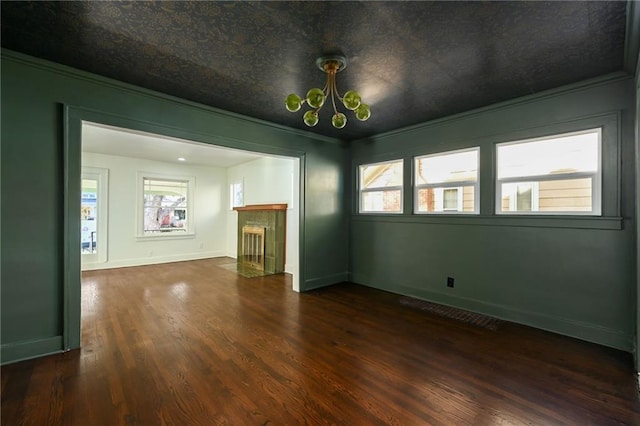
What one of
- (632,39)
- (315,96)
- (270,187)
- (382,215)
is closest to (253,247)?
(270,187)

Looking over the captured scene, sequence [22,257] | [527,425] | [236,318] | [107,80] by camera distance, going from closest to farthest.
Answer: [527,425] → [22,257] → [107,80] → [236,318]

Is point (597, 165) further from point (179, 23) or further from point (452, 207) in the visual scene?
point (179, 23)

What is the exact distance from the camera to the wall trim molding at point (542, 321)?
8.85ft

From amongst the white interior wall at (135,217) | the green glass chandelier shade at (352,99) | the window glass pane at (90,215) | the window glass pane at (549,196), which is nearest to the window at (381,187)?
the window glass pane at (549,196)

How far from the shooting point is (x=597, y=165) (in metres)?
2.85

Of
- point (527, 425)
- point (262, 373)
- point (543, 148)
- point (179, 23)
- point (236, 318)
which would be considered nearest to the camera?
point (527, 425)

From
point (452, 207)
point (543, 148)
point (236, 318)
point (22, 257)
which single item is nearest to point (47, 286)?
point (22, 257)

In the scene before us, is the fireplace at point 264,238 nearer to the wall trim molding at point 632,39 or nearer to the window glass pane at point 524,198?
the window glass pane at point 524,198

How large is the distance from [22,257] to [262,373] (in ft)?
7.36

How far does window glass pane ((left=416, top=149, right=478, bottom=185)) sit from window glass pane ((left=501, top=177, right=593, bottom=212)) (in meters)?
0.47

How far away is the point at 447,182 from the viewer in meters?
4.01

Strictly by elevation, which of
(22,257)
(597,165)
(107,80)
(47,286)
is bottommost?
(47,286)

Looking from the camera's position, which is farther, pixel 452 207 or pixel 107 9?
→ pixel 452 207

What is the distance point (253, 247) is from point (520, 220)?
16.5 ft
